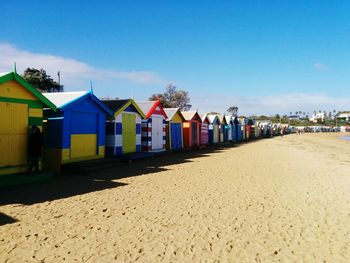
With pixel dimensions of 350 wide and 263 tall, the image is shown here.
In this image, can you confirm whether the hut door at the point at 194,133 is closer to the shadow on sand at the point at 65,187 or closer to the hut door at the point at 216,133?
the hut door at the point at 216,133

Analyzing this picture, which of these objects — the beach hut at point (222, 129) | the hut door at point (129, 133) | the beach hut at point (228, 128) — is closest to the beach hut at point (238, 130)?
the beach hut at point (228, 128)

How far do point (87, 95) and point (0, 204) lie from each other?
690cm

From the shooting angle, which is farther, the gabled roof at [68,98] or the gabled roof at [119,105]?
the gabled roof at [119,105]

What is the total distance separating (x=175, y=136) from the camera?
2358 cm

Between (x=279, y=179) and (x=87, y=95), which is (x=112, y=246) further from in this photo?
(x=87, y=95)

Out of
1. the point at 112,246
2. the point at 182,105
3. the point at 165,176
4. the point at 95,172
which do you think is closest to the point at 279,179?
the point at 165,176

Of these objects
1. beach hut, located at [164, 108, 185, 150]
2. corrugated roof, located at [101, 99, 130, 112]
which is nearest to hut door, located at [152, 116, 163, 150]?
beach hut, located at [164, 108, 185, 150]

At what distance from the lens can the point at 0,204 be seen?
712 centimetres

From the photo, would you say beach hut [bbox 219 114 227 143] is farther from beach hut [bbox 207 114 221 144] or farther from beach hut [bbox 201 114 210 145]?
beach hut [bbox 201 114 210 145]

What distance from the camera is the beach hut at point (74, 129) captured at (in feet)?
39.0

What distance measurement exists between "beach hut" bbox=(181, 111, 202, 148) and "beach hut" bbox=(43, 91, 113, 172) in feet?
38.7

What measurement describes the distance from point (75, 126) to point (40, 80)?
33919 mm

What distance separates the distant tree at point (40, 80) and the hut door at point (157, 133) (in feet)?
92.6

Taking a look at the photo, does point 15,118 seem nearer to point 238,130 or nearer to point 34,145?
point 34,145
